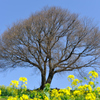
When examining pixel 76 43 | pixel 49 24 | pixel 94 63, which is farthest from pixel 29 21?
pixel 94 63

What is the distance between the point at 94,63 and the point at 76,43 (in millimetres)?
2617

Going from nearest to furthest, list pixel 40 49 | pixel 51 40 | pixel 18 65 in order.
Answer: pixel 51 40
pixel 40 49
pixel 18 65

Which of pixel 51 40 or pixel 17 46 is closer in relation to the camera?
pixel 51 40

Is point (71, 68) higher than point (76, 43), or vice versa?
point (76, 43)

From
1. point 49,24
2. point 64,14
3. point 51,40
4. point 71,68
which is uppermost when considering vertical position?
point 64,14

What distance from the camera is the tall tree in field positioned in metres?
11.4

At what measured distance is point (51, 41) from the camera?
38.0 feet

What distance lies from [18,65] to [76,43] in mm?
5433

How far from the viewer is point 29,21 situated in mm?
11547

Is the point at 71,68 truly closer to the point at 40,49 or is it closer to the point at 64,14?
the point at 40,49

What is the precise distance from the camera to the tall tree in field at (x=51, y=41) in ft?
37.4

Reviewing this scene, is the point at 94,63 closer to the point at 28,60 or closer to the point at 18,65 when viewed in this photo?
the point at 28,60

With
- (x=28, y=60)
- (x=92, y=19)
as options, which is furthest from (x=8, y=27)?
(x=92, y=19)

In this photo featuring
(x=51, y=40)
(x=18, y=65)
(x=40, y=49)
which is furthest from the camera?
(x=18, y=65)
